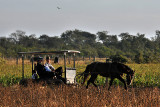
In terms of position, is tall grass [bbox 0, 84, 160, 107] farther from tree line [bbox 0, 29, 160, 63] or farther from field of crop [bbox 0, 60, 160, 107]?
tree line [bbox 0, 29, 160, 63]

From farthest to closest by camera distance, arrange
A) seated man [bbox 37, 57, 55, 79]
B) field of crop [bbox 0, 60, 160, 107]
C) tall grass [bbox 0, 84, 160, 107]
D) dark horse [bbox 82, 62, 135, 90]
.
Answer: seated man [bbox 37, 57, 55, 79] → dark horse [bbox 82, 62, 135, 90] → field of crop [bbox 0, 60, 160, 107] → tall grass [bbox 0, 84, 160, 107]

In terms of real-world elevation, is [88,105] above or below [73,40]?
below

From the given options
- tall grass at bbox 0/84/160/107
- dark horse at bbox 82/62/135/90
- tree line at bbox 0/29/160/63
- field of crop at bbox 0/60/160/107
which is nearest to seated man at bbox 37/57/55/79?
dark horse at bbox 82/62/135/90

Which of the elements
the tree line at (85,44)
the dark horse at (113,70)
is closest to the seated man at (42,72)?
the dark horse at (113,70)

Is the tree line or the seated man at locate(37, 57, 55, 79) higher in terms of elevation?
the tree line

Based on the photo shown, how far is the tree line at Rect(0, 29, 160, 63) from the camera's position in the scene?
6072cm

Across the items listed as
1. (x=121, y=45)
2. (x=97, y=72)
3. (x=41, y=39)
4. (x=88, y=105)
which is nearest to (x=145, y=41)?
(x=121, y=45)

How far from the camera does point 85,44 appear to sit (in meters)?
86.9

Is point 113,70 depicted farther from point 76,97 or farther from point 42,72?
point 76,97

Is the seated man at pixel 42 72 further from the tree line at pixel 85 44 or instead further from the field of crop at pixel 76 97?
the tree line at pixel 85 44

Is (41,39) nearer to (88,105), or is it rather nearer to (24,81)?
(24,81)

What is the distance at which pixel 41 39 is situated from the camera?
87.3 m

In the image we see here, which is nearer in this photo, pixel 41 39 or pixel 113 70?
pixel 113 70

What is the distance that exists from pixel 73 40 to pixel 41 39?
37.3 feet
